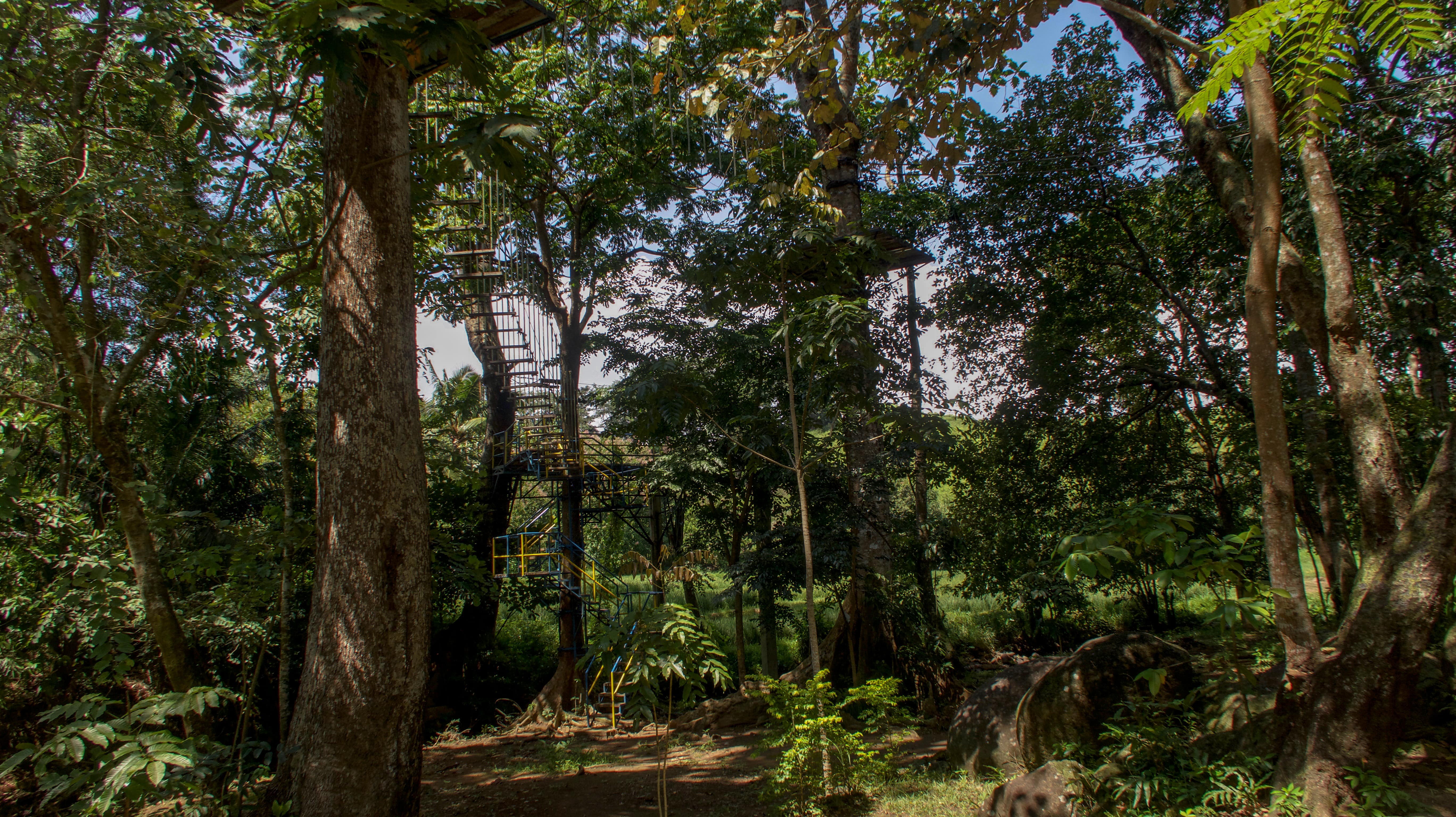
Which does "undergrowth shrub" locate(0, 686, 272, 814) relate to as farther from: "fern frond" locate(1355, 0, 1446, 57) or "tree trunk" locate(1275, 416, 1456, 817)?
"fern frond" locate(1355, 0, 1446, 57)

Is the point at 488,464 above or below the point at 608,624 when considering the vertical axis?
above

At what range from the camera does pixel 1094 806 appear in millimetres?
4031

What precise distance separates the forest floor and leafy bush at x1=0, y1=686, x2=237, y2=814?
281 cm

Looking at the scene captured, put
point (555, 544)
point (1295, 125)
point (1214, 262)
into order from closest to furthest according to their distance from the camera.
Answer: point (1295, 125), point (1214, 262), point (555, 544)

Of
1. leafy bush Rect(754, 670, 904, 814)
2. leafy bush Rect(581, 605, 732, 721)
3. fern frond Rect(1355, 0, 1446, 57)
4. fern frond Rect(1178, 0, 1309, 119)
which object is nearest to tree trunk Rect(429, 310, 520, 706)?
leafy bush Rect(754, 670, 904, 814)

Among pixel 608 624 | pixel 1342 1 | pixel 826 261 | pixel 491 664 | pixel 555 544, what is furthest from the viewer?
pixel 491 664

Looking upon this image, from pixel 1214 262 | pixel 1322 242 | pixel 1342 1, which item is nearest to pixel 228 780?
pixel 1342 1

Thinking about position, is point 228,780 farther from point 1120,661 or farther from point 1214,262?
point 1214,262

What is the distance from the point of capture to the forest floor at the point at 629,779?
536 centimetres

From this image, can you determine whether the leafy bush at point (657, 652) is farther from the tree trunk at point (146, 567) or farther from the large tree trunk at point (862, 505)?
the large tree trunk at point (862, 505)

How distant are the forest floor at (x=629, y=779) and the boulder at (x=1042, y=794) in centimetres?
53

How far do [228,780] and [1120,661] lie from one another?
6.35 m

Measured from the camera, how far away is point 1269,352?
310 cm

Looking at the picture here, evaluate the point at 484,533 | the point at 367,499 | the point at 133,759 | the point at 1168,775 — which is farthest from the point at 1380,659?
the point at 484,533
